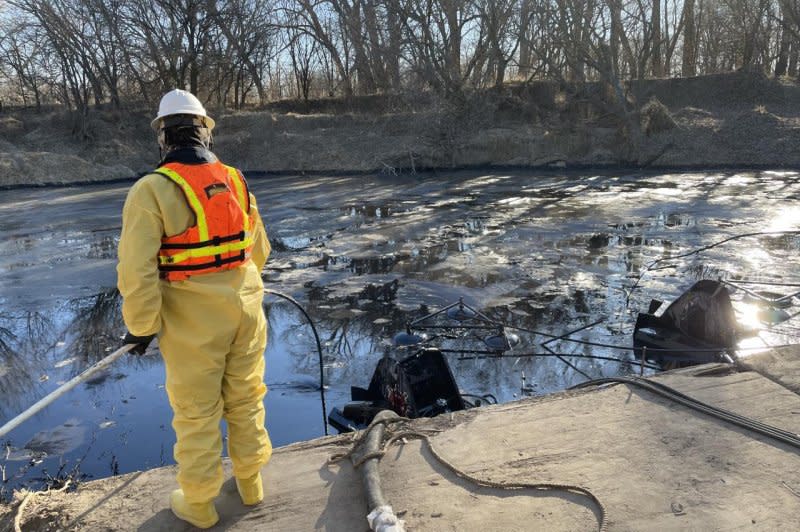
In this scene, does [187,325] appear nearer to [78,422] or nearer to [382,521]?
[382,521]

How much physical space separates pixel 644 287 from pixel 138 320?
25.2ft

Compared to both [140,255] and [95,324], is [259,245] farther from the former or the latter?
[95,324]

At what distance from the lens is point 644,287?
8.95 meters

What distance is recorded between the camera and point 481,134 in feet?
91.8

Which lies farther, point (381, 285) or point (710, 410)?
point (381, 285)

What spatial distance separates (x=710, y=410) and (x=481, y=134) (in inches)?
989

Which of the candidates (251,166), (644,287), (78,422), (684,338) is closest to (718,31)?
(251,166)

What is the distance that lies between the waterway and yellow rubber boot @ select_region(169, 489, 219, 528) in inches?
77.1

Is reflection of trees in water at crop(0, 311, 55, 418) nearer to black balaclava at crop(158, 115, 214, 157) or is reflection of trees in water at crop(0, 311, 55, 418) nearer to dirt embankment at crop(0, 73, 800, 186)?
black balaclava at crop(158, 115, 214, 157)

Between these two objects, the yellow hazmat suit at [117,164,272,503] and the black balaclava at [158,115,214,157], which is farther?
the black balaclava at [158,115,214,157]

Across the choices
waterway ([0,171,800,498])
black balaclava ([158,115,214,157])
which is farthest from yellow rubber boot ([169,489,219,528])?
waterway ([0,171,800,498])

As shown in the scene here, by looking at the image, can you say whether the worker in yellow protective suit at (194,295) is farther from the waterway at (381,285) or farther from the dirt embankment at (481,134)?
the dirt embankment at (481,134)

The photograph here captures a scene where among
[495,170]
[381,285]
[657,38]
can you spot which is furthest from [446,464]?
[657,38]

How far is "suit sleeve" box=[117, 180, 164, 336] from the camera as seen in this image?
270cm
